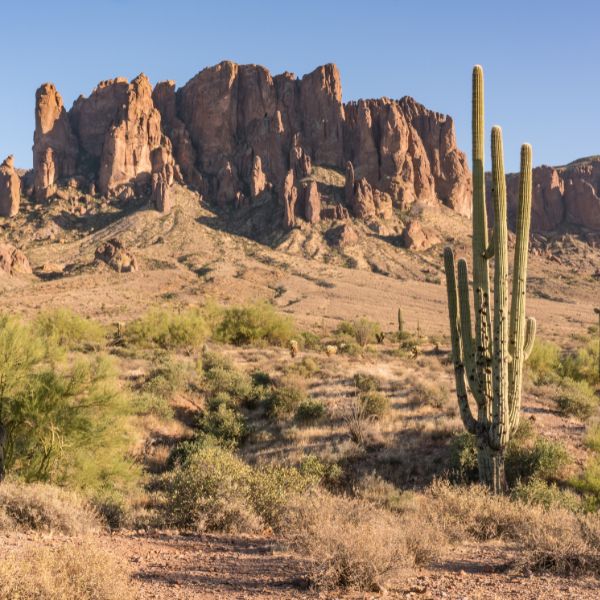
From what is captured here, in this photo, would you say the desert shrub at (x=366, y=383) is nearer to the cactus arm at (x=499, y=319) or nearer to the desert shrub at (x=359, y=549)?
the cactus arm at (x=499, y=319)

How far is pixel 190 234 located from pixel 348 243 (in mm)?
25094

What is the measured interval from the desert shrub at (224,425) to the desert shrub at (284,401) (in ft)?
3.02

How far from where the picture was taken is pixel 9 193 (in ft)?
307

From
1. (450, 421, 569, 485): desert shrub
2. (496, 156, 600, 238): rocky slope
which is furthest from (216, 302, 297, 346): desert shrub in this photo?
(496, 156, 600, 238): rocky slope

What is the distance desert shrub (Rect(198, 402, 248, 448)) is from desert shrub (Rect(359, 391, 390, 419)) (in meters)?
3.30

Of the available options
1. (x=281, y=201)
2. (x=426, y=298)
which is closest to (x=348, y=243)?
(x=281, y=201)

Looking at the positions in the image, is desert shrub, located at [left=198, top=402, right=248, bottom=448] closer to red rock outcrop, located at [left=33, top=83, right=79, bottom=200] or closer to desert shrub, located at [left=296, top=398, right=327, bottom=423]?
desert shrub, located at [left=296, top=398, right=327, bottom=423]

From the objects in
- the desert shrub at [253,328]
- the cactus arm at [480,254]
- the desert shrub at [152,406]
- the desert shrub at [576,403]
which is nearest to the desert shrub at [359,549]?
the cactus arm at [480,254]

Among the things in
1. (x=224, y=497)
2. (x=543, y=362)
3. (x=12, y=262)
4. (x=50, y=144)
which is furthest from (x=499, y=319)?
(x=50, y=144)

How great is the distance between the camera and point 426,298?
6444 cm

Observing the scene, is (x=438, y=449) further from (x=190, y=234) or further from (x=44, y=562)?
(x=190, y=234)

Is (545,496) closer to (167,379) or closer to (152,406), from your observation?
(152,406)

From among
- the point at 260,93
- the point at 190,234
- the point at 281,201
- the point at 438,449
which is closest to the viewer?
the point at 438,449

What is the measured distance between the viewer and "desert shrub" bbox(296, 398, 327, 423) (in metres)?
14.5
